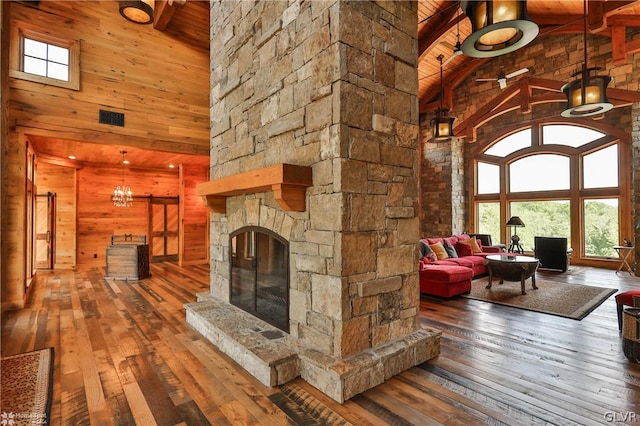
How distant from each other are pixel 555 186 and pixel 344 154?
8967 mm

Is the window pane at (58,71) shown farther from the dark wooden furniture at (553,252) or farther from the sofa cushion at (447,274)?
the dark wooden furniture at (553,252)

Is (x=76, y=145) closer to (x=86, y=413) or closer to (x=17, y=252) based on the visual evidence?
(x=17, y=252)

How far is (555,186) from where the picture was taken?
8719mm

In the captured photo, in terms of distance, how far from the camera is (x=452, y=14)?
24.1ft

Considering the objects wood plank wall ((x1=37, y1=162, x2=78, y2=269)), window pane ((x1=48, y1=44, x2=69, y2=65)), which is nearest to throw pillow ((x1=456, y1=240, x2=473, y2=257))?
window pane ((x1=48, y1=44, x2=69, y2=65))

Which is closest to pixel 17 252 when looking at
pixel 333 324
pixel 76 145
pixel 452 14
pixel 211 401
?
pixel 76 145

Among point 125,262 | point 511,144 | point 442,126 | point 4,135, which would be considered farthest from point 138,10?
point 511,144

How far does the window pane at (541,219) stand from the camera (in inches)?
337

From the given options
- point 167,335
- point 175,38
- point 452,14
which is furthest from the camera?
point 452,14

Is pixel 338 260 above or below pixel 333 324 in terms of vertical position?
above

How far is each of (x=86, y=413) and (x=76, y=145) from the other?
5.51 meters

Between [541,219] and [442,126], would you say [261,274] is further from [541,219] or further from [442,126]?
[541,219]

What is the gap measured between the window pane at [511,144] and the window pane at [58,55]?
10.6m

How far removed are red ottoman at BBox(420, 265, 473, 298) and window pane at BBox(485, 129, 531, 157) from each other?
245 inches
